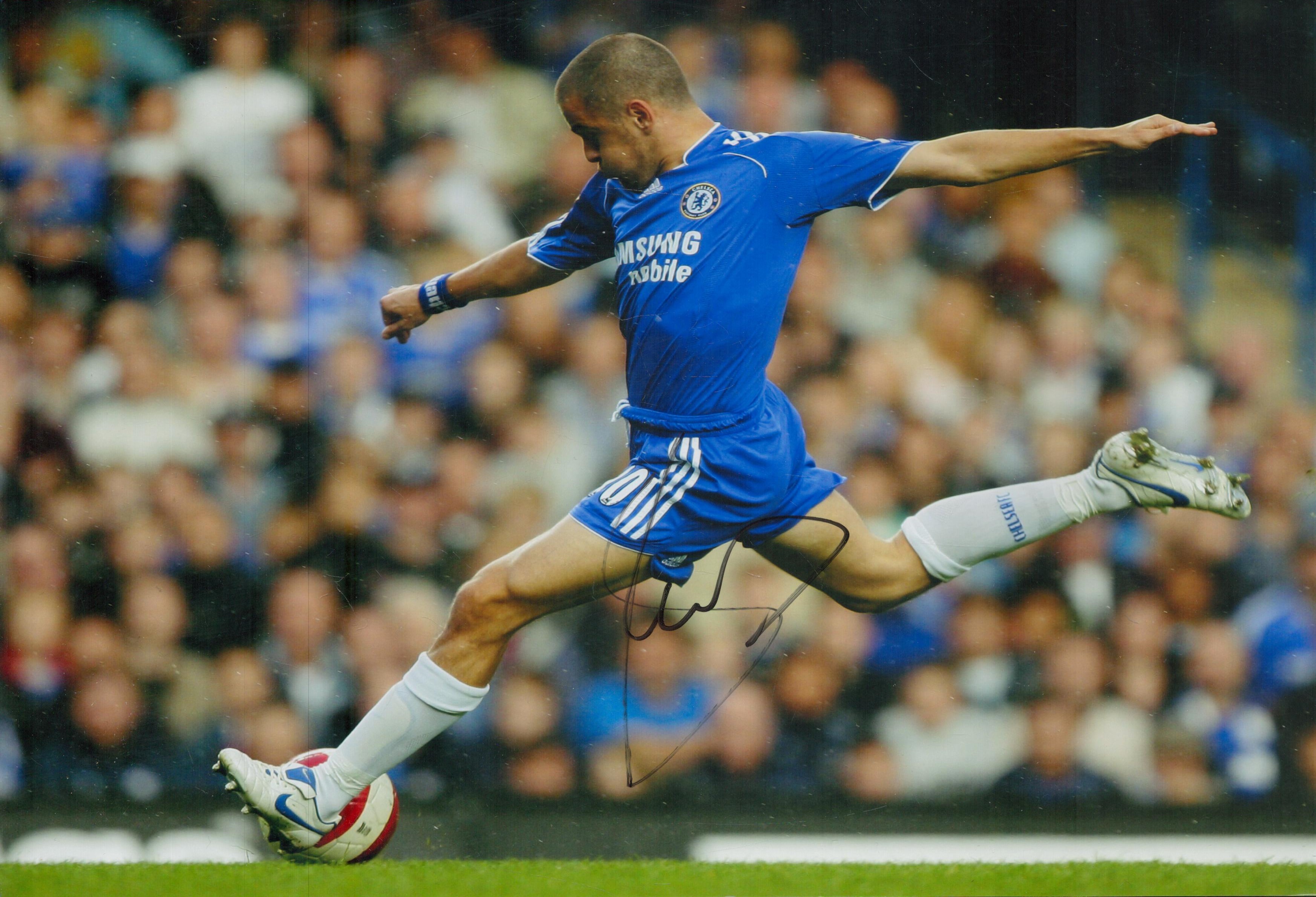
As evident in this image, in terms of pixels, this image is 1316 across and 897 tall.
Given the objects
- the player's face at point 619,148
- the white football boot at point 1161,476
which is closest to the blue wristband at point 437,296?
the player's face at point 619,148

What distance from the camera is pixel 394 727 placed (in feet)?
9.93

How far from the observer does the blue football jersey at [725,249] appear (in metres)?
3.03

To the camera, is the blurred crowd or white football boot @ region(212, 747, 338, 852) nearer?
white football boot @ region(212, 747, 338, 852)

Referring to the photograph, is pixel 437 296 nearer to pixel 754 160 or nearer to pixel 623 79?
pixel 623 79

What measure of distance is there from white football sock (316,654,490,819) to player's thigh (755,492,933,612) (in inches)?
33.9

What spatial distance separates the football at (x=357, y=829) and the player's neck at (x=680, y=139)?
1.75 m

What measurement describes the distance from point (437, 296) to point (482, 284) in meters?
0.14

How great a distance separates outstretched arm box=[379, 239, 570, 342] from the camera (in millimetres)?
3436

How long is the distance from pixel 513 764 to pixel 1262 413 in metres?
2.42

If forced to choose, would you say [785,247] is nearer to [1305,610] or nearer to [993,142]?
[993,142]
